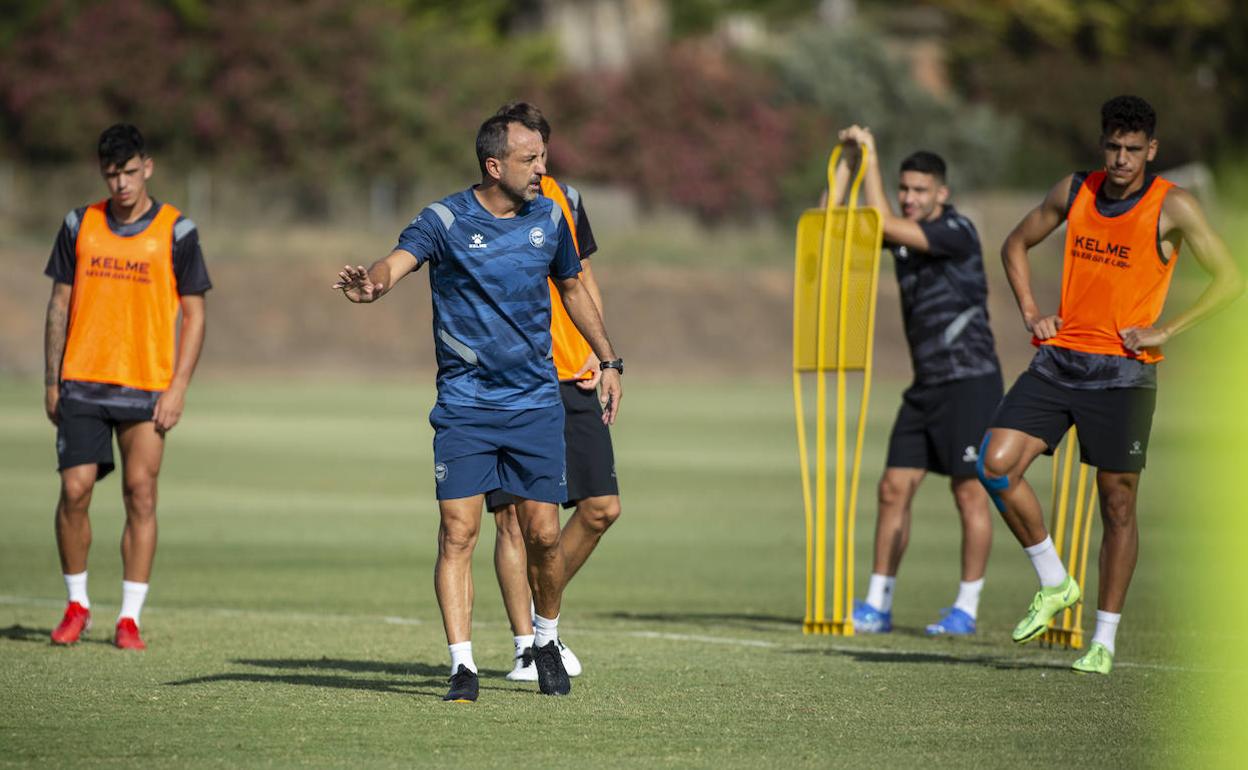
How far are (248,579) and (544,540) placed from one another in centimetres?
573

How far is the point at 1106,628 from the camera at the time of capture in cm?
966

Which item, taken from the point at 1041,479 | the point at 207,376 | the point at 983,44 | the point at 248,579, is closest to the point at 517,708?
the point at 248,579

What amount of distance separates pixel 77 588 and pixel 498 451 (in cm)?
311

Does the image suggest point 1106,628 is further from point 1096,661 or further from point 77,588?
point 77,588

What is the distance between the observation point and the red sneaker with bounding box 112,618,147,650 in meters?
Result: 10.1

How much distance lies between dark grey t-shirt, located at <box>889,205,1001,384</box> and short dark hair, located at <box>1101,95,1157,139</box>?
2409mm

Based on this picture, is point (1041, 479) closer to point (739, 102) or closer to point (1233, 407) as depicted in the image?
point (1233, 407)

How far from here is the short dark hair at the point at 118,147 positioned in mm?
10203

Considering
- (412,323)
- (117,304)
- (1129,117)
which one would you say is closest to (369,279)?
(117,304)

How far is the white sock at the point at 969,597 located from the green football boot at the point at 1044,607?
6.63ft

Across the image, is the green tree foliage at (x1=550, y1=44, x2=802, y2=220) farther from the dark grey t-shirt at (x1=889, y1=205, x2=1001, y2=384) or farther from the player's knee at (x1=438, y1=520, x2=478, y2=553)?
the player's knee at (x1=438, y1=520, x2=478, y2=553)

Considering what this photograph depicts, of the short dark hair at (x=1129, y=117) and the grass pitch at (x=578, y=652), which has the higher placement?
the short dark hair at (x=1129, y=117)

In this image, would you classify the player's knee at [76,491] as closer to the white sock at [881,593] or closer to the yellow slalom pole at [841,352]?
the yellow slalom pole at [841,352]

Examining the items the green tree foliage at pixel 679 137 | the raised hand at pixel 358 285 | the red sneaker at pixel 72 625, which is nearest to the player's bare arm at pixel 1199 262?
the raised hand at pixel 358 285
